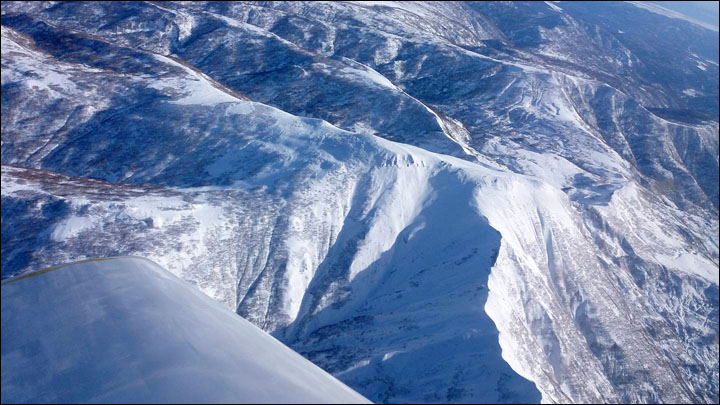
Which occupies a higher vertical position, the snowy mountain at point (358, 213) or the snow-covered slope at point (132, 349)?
the snow-covered slope at point (132, 349)

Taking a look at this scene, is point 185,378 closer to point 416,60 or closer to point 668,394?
point 668,394

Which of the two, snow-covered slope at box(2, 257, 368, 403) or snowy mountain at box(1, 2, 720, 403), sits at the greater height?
snow-covered slope at box(2, 257, 368, 403)

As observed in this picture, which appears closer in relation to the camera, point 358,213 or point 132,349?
point 132,349

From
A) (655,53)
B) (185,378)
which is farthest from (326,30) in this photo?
(655,53)

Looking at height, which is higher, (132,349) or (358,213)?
(132,349)

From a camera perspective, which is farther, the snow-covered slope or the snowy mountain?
the snowy mountain
